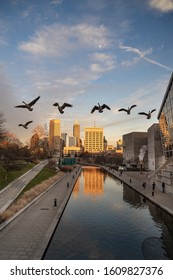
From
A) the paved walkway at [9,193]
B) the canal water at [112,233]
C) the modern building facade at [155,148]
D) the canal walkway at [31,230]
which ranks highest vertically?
the modern building facade at [155,148]

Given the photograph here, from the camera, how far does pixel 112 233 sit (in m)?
16.5

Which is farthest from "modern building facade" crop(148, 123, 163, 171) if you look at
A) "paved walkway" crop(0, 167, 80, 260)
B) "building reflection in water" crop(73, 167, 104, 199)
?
"paved walkway" crop(0, 167, 80, 260)

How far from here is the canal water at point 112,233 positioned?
12852 millimetres

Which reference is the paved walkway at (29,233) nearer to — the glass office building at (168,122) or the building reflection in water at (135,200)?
the building reflection in water at (135,200)

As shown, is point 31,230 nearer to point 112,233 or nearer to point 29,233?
point 29,233

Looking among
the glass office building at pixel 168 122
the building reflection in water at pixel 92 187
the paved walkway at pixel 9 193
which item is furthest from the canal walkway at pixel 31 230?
the glass office building at pixel 168 122

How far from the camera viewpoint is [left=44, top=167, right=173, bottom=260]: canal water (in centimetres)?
1285

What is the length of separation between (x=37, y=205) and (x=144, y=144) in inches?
4016

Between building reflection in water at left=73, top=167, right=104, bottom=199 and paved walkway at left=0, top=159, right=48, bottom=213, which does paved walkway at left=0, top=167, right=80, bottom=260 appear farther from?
building reflection in water at left=73, top=167, right=104, bottom=199

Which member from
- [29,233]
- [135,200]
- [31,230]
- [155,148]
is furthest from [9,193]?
[155,148]

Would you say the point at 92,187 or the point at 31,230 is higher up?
the point at 31,230
